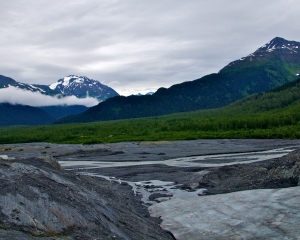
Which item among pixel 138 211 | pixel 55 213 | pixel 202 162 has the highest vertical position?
pixel 55 213

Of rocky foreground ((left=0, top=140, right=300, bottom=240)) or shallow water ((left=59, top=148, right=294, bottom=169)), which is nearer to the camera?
rocky foreground ((left=0, top=140, right=300, bottom=240))

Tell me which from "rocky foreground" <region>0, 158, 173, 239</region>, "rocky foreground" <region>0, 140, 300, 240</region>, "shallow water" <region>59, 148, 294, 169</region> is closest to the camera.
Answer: "rocky foreground" <region>0, 158, 173, 239</region>

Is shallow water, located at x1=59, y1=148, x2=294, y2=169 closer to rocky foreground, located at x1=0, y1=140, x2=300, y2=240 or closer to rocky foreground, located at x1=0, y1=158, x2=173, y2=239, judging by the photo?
rocky foreground, located at x1=0, y1=140, x2=300, y2=240

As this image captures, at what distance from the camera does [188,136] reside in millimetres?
82375

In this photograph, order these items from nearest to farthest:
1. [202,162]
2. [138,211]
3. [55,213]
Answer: [55,213] < [138,211] < [202,162]

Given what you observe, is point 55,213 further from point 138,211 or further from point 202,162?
point 202,162

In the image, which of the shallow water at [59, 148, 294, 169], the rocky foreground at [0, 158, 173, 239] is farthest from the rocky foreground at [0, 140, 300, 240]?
the shallow water at [59, 148, 294, 169]

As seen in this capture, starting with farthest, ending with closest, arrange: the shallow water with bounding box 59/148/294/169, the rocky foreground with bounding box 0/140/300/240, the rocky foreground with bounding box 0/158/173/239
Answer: the shallow water with bounding box 59/148/294/169, the rocky foreground with bounding box 0/140/300/240, the rocky foreground with bounding box 0/158/173/239

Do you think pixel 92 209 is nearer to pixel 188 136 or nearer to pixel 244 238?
pixel 244 238

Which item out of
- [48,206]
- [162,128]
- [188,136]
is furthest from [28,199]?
[162,128]

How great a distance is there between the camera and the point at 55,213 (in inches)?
543

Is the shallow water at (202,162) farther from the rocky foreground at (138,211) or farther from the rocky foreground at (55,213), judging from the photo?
the rocky foreground at (55,213)

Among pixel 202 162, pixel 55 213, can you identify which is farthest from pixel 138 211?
pixel 202 162

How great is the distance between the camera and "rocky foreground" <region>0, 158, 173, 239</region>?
12484mm
